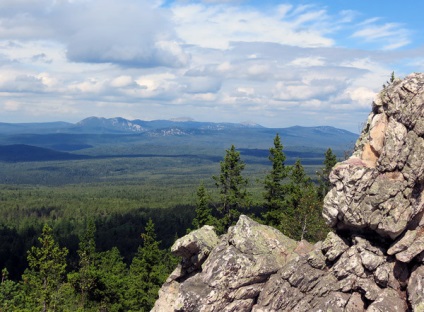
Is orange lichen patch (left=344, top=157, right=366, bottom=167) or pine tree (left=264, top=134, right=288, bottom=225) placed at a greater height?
orange lichen patch (left=344, top=157, right=366, bottom=167)

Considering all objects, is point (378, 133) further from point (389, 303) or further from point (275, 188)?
point (275, 188)

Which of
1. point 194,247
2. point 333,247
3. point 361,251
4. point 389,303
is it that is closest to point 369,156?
point 361,251

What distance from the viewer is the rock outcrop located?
77.0 feet

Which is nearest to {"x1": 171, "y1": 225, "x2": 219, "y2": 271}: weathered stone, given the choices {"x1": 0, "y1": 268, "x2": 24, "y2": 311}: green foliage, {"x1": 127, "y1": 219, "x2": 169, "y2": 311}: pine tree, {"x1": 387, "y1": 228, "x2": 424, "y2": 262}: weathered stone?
{"x1": 387, "y1": 228, "x2": 424, "y2": 262}: weathered stone

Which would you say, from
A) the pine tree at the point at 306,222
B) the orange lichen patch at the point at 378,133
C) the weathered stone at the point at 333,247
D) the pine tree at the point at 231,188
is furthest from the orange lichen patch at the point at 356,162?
the pine tree at the point at 231,188

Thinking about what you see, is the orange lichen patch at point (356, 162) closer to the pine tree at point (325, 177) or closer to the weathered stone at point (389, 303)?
the weathered stone at point (389, 303)

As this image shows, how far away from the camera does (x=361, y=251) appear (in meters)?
24.6

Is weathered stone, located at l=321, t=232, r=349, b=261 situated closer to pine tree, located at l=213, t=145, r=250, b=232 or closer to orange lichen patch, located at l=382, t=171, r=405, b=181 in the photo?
orange lichen patch, located at l=382, t=171, r=405, b=181

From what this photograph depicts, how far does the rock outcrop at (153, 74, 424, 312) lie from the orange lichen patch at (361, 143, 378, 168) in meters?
0.06

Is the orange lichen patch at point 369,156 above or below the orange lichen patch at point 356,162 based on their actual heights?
above

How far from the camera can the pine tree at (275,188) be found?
157 ft

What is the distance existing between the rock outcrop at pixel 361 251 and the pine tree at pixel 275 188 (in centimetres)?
1900

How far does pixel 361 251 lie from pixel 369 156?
6468mm

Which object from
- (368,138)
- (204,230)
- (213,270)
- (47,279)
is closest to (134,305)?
(47,279)
